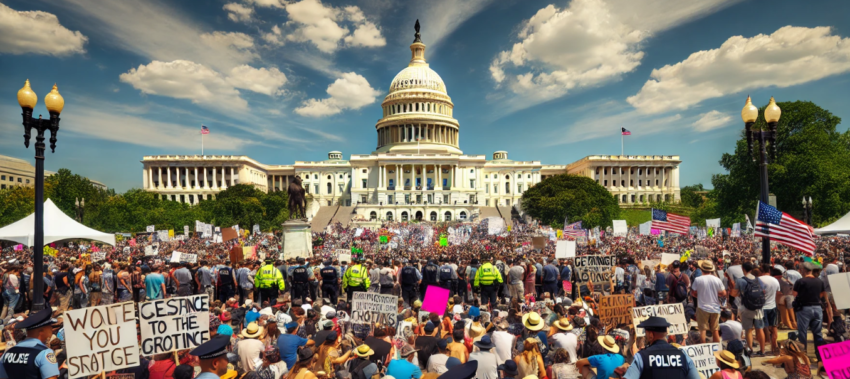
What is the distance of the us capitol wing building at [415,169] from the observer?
295 feet

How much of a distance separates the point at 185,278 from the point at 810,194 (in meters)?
45.6

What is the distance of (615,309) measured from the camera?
8469mm

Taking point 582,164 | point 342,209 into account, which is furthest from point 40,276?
point 582,164

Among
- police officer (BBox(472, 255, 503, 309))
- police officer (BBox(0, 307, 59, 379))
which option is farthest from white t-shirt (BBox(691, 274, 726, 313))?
police officer (BBox(0, 307, 59, 379))

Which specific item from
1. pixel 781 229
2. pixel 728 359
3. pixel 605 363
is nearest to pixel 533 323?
pixel 605 363

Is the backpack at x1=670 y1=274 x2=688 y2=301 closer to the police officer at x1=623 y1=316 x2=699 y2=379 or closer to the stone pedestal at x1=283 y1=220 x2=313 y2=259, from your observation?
the police officer at x1=623 y1=316 x2=699 y2=379

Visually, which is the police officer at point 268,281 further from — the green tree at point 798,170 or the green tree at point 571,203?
the green tree at point 571,203

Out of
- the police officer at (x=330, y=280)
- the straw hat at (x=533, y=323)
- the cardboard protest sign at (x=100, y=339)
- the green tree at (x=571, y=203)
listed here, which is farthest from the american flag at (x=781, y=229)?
the green tree at (x=571, y=203)

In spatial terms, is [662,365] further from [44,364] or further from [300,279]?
[300,279]

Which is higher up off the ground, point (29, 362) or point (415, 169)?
point (415, 169)

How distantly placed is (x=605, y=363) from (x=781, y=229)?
9.47m

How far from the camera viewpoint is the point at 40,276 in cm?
997

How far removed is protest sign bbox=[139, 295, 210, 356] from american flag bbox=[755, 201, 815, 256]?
40.2ft

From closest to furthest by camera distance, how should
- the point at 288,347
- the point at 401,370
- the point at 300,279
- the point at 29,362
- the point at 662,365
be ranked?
the point at 662,365, the point at 29,362, the point at 401,370, the point at 288,347, the point at 300,279
